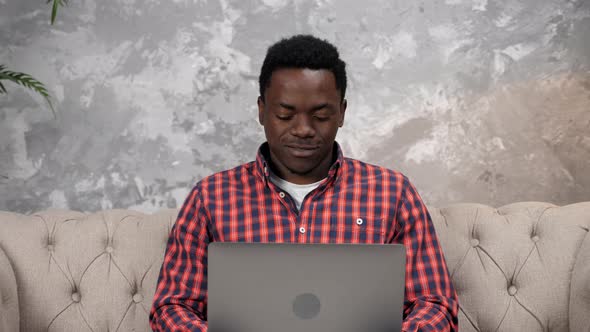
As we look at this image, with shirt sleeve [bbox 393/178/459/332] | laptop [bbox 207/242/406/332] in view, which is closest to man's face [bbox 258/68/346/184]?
shirt sleeve [bbox 393/178/459/332]

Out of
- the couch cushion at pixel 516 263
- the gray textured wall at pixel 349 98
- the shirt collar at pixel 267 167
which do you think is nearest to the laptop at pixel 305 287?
the shirt collar at pixel 267 167

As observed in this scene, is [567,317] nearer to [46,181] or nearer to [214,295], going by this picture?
[214,295]

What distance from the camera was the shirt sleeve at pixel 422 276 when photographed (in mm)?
1218

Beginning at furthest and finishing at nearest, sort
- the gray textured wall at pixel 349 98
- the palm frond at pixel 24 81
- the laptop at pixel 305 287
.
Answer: the gray textured wall at pixel 349 98
the palm frond at pixel 24 81
the laptop at pixel 305 287

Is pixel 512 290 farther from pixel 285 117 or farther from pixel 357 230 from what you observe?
pixel 285 117

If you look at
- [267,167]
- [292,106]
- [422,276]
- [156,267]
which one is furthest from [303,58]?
[156,267]

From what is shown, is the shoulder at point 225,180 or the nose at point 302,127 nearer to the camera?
the nose at point 302,127

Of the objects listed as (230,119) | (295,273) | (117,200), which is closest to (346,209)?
(295,273)

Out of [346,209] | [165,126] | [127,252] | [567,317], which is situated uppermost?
[165,126]

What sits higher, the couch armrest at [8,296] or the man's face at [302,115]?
the man's face at [302,115]

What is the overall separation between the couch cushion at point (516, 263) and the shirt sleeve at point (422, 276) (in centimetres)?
23

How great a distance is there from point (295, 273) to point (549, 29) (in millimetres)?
1522

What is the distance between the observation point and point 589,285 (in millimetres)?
1378

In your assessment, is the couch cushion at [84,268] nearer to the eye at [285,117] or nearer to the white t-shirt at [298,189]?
the white t-shirt at [298,189]
